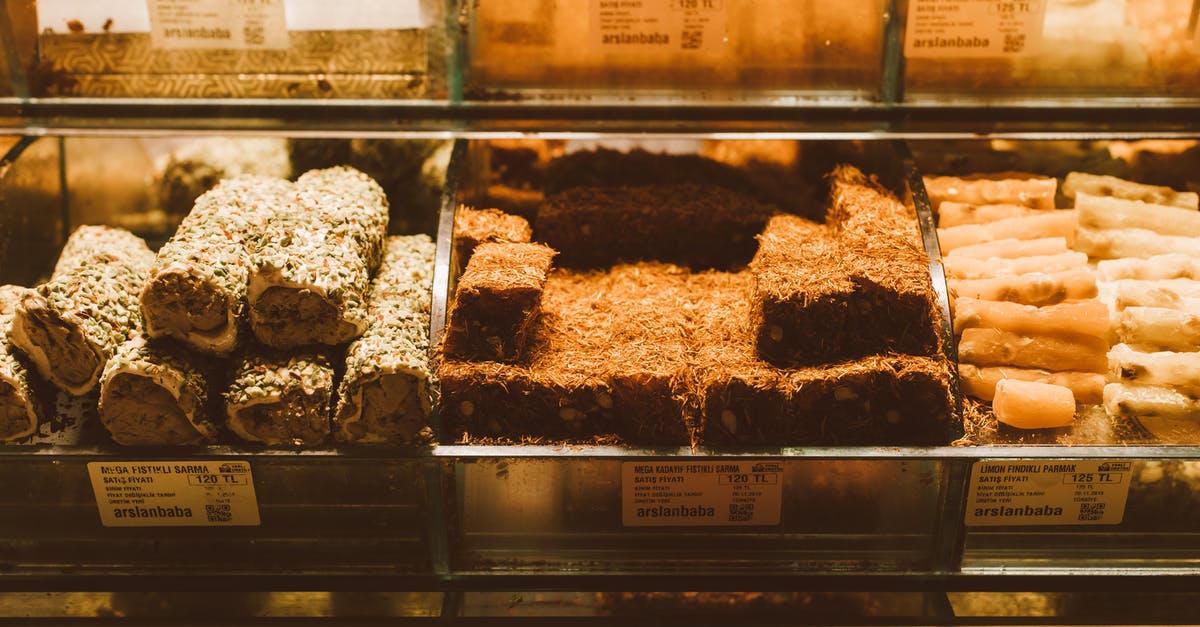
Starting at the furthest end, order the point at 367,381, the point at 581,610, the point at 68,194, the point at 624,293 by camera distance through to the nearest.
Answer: the point at 68,194, the point at 624,293, the point at 581,610, the point at 367,381

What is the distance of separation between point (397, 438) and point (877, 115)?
155 cm

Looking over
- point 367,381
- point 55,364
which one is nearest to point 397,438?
point 367,381

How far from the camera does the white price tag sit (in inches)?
96.7

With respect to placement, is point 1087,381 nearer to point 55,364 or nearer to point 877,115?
point 877,115

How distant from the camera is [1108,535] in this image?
2.23 meters

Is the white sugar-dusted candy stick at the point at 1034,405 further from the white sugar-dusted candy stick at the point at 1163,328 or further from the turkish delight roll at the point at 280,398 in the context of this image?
the turkish delight roll at the point at 280,398

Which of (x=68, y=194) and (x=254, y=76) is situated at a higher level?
(x=254, y=76)

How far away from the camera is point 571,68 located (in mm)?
2533

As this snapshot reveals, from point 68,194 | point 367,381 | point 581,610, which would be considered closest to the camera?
point 367,381

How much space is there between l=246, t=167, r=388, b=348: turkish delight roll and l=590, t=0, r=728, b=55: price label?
2.73 ft

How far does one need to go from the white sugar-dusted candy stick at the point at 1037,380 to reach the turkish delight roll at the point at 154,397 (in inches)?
71.9

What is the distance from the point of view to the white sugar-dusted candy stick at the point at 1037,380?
7.51 feet

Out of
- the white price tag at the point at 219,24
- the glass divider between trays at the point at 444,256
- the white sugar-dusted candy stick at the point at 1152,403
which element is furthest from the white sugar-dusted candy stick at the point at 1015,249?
the white price tag at the point at 219,24

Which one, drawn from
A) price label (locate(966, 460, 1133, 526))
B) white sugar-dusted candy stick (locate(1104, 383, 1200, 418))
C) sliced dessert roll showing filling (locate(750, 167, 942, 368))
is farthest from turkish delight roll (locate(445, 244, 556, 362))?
white sugar-dusted candy stick (locate(1104, 383, 1200, 418))
